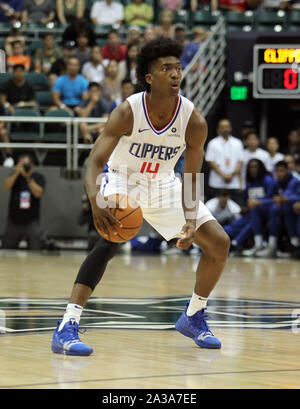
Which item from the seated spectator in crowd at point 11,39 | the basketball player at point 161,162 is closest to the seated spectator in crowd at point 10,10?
the seated spectator in crowd at point 11,39

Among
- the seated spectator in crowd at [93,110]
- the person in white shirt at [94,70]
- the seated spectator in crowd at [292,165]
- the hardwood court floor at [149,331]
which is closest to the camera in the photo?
the hardwood court floor at [149,331]

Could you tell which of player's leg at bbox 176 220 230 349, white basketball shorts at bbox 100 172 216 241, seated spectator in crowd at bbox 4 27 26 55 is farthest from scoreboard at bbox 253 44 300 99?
player's leg at bbox 176 220 230 349

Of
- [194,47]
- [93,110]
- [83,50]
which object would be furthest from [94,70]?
[194,47]

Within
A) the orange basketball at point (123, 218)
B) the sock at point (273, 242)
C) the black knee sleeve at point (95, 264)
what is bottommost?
the sock at point (273, 242)

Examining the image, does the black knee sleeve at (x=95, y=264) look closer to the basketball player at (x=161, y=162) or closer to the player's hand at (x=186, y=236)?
the basketball player at (x=161, y=162)

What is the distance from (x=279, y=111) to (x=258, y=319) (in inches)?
411

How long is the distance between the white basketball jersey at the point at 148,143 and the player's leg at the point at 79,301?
0.54 meters

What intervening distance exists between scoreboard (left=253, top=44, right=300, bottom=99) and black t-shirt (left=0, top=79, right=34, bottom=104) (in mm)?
3747

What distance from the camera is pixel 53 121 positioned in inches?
567

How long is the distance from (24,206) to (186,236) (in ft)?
29.2

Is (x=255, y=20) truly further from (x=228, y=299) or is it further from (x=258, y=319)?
(x=258, y=319)

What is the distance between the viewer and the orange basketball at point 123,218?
521 centimetres
